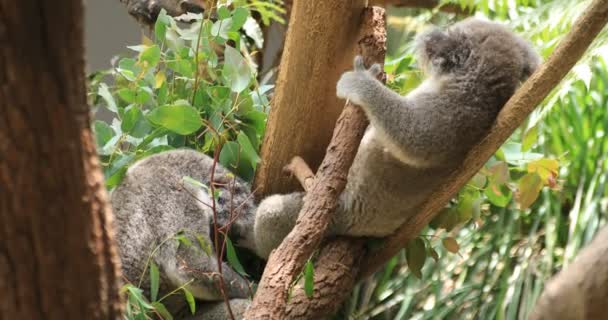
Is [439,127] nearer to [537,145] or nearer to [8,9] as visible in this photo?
[537,145]

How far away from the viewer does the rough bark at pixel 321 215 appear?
2.29 metres

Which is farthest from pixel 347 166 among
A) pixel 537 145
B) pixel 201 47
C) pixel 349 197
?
pixel 537 145

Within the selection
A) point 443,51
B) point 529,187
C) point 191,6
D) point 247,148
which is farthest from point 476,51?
point 191,6

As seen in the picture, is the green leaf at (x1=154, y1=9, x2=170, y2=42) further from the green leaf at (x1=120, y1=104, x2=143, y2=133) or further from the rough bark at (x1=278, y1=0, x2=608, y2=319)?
the rough bark at (x1=278, y1=0, x2=608, y2=319)

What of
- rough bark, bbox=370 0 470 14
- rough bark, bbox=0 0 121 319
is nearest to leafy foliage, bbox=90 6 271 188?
rough bark, bbox=370 0 470 14

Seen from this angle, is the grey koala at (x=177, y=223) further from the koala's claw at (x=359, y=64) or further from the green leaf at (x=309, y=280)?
the koala's claw at (x=359, y=64)

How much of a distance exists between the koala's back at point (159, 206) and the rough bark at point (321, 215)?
0.64m

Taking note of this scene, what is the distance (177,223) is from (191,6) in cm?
155

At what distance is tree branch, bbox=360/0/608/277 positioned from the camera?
2.13 meters

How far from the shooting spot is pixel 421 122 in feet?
8.47

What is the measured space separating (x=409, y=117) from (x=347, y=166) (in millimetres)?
290

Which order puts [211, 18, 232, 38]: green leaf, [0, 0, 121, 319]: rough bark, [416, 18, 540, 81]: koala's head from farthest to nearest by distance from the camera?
[211, 18, 232, 38]: green leaf
[416, 18, 540, 81]: koala's head
[0, 0, 121, 319]: rough bark

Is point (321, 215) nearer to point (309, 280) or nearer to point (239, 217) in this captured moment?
point (309, 280)

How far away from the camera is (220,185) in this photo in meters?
3.11
